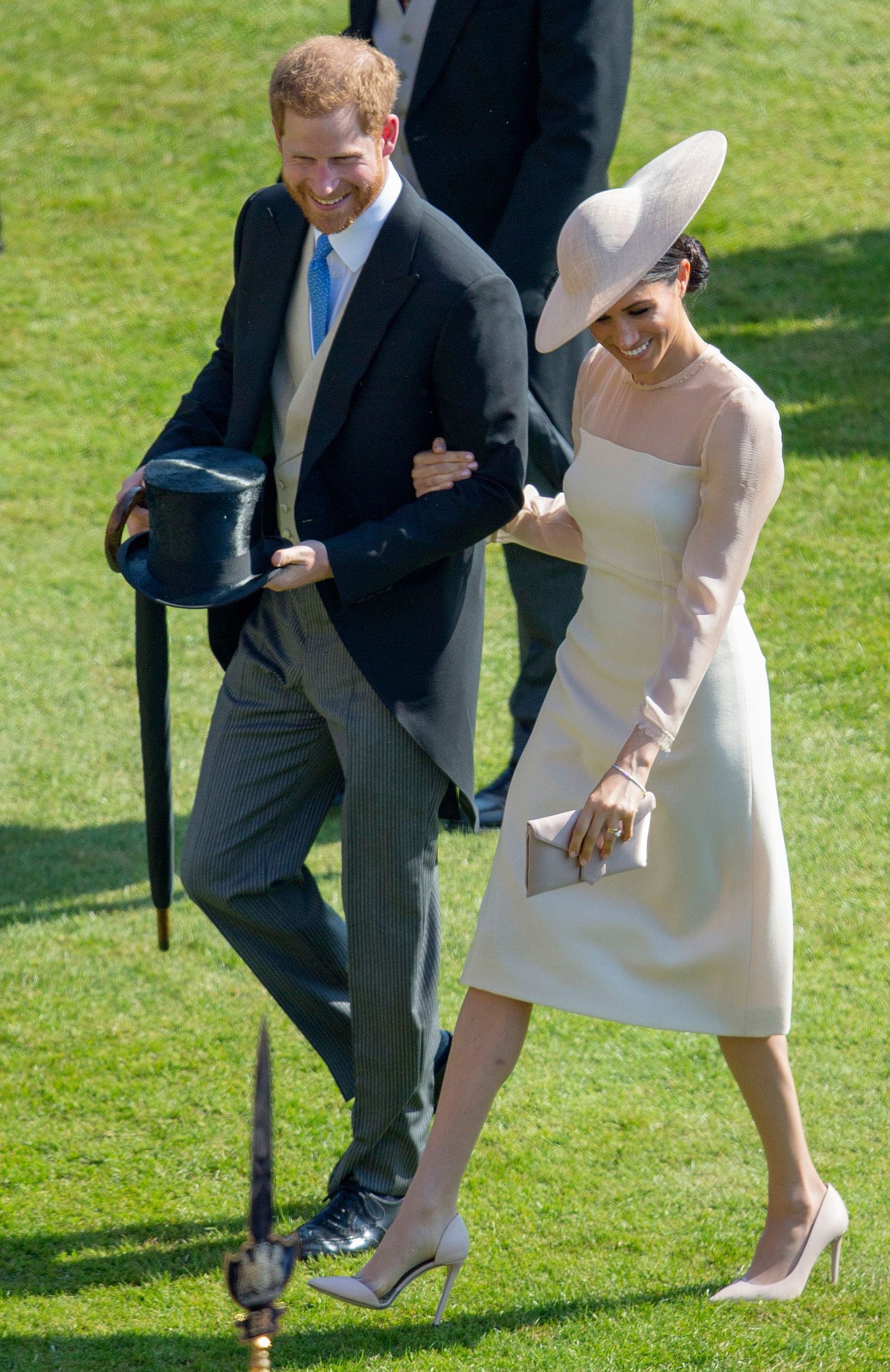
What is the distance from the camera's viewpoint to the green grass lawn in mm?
3361

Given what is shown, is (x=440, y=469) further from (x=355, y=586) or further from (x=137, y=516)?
(x=137, y=516)

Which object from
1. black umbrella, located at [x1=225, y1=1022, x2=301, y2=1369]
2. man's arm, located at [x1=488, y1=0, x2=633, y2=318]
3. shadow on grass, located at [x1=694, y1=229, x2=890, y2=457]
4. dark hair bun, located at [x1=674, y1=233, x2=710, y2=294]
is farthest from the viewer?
shadow on grass, located at [x1=694, y1=229, x2=890, y2=457]

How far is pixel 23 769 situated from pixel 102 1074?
1.93m

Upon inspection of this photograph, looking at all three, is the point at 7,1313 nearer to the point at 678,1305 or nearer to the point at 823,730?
the point at 678,1305

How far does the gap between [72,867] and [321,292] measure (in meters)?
2.55

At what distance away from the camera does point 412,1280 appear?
10.5 ft

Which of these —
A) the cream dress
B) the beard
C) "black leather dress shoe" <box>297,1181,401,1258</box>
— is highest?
the beard

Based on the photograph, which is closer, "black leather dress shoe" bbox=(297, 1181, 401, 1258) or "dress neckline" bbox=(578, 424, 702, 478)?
"dress neckline" bbox=(578, 424, 702, 478)

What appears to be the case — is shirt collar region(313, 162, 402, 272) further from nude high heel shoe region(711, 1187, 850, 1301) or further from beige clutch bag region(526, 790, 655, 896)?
nude high heel shoe region(711, 1187, 850, 1301)

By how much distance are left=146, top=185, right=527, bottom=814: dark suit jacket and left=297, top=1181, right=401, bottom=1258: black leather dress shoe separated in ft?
2.78

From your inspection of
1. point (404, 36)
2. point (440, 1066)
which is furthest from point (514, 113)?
point (440, 1066)

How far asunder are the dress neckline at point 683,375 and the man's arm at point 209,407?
873mm

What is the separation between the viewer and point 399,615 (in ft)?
10.8

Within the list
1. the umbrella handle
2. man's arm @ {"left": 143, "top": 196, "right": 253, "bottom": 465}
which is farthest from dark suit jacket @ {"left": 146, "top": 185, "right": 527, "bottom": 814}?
the umbrella handle
